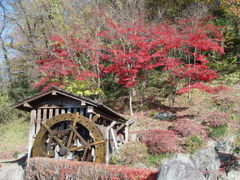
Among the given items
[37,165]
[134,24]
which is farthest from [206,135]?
[134,24]

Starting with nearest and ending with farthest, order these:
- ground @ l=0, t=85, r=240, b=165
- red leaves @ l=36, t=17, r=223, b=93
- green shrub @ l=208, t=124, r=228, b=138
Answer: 1. green shrub @ l=208, t=124, r=228, b=138
2. ground @ l=0, t=85, r=240, b=165
3. red leaves @ l=36, t=17, r=223, b=93

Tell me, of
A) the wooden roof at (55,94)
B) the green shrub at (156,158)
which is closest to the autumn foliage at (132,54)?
the green shrub at (156,158)

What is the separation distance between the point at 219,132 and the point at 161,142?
2.84 meters

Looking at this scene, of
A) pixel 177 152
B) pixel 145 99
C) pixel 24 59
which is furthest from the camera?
pixel 24 59

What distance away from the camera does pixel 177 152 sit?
10945 millimetres

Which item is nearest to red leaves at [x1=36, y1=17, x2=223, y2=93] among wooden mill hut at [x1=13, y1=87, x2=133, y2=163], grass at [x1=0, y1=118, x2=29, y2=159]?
grass at [x1=0, y1=118, x2=29, y2=159]

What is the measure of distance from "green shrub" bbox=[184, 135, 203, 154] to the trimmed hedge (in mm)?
5012

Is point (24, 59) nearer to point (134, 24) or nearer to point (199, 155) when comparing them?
point (134, 24)

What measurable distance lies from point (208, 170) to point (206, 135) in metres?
3.11

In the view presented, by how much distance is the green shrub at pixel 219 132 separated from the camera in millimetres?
11781

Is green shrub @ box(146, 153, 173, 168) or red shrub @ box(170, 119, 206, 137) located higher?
red shrub @ box(170, 119, 206, 137)

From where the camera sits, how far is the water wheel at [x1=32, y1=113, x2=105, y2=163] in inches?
376

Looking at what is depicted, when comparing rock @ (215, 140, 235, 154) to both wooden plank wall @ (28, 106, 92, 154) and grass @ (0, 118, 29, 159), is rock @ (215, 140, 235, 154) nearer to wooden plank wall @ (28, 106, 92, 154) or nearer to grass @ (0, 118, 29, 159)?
wooden plank wall @ (28, 106, 92, 154)

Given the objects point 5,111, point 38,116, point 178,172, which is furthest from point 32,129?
point 5,111
